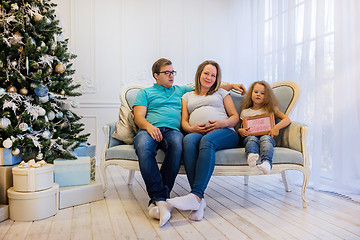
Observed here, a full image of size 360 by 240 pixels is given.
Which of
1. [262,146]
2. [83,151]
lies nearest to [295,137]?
[262,146]

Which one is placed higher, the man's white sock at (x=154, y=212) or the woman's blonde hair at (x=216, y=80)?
the woman's blonde hair at (x=216, y=80)

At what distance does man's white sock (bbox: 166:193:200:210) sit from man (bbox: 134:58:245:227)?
84mm

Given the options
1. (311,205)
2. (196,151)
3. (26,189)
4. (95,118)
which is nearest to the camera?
(26,189)

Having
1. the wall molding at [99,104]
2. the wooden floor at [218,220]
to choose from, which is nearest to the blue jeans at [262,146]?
the wooden floor at [218,220]

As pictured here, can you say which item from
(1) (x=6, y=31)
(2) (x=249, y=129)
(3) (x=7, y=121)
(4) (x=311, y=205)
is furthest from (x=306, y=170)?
(1) (x=6, y=31)

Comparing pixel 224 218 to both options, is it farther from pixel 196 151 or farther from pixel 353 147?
pixel 353 147

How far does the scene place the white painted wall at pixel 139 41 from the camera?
12.5ft

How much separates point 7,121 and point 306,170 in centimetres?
195

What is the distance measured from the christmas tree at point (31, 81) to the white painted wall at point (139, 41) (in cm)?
164

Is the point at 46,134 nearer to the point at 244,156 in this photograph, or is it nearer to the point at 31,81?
the point at 31,81

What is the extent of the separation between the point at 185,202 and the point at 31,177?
940 mm

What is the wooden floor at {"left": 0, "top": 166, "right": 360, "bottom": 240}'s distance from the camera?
1628mm

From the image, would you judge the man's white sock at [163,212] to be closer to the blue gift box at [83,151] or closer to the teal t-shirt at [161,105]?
the teal t-shirt at [161,105]

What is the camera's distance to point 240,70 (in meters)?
3.92
